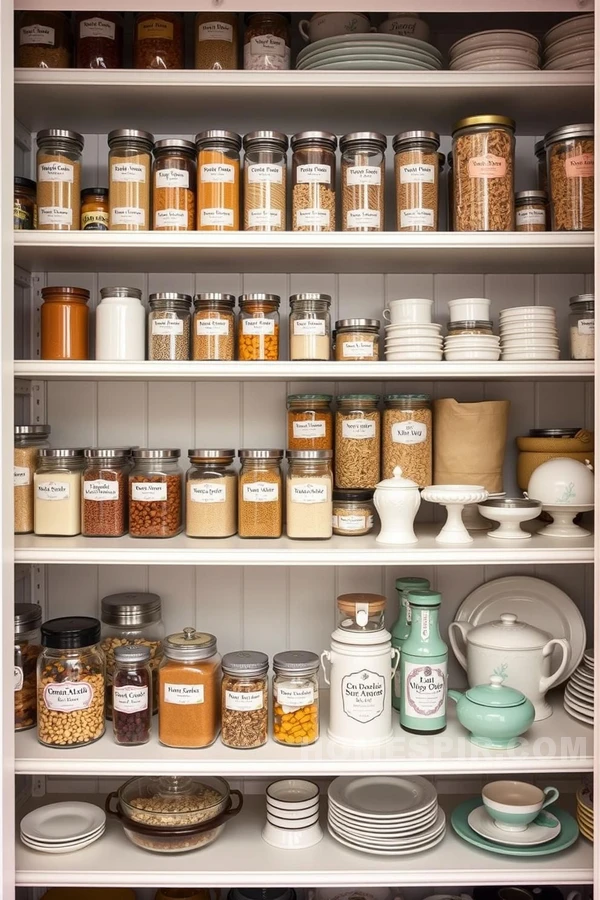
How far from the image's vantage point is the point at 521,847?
61.6 inches

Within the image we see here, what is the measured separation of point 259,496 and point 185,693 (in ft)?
1.44

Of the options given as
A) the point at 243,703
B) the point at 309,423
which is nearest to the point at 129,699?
the point at 243,703

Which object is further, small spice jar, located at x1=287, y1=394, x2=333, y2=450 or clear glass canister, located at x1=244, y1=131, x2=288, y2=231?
small spice jar, located at x1=287, y1=394, x2=333, y2=450

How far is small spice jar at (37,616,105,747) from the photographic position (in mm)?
1574

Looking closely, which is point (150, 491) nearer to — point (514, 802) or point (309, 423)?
point (309, 423)

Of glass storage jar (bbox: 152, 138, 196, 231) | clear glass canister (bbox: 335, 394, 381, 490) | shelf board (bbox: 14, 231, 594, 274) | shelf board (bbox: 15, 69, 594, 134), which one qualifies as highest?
shelf board (bbox: 15, 69, 594, 134)

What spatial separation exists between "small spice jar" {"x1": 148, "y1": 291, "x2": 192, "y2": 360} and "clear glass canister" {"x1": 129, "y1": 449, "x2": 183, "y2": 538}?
22 cm

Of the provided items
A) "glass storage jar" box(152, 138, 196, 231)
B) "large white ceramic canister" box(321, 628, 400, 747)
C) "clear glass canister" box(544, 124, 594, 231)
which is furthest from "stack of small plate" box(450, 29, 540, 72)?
"large white ceramic canister" box(321, 628, 400, 747)

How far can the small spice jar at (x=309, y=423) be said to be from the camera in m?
1.70

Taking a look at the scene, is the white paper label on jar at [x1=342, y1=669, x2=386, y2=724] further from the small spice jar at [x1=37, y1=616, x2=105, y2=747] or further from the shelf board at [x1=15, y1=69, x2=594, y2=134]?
the shelf board at [x1=15, y1=69, x2=594, y2=134]

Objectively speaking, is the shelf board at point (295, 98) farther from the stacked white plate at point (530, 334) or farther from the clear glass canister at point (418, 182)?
the stacked white plate at point (530, 334)

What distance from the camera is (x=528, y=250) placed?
160cm

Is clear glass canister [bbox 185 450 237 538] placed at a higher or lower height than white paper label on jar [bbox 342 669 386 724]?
higher

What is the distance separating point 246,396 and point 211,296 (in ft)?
1.16
